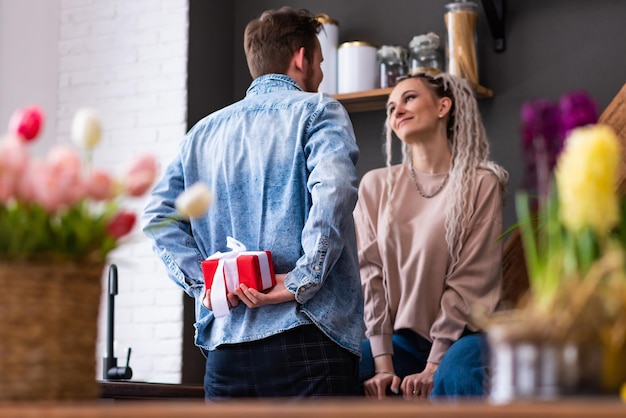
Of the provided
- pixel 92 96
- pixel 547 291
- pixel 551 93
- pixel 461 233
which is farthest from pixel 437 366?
pixel 92 96

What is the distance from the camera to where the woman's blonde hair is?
10.7 feet

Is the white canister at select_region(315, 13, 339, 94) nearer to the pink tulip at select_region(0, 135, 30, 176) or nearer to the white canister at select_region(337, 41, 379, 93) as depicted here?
the white canister at select_region(337, 41, 379, 93)

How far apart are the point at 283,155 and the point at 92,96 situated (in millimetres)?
→ 2577

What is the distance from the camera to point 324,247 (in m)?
2.33

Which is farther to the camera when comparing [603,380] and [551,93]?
[551,93]

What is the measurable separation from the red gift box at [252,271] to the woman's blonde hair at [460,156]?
1025mm

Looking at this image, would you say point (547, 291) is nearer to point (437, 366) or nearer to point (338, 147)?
point (338, 147)

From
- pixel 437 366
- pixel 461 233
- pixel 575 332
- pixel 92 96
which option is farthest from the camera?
pixel 92 96

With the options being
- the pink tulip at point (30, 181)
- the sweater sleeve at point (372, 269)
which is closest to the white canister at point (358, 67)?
the sweater sleeve at point (372, 269)

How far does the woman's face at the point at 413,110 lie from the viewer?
11.6ft

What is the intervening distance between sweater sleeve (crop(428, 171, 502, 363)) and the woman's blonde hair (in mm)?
31

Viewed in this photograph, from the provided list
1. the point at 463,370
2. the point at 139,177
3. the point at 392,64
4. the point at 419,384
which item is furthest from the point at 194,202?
the point at 392,64

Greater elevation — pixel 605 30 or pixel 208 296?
pixel 605 30

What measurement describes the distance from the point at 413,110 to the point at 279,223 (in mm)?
1264
